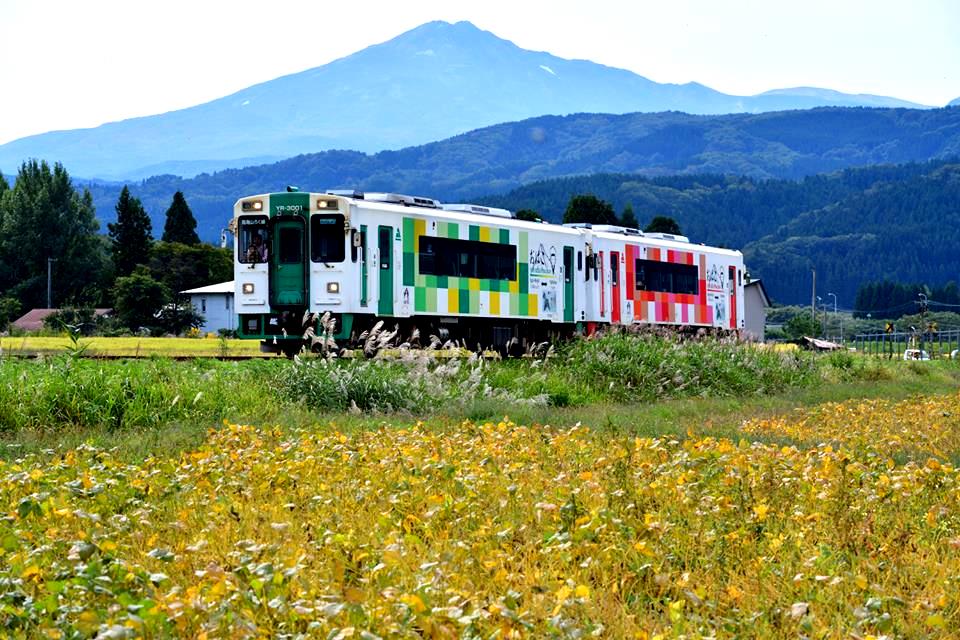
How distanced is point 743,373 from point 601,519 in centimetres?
1591

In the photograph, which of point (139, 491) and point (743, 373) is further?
point (743, 373)

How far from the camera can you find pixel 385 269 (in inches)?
966

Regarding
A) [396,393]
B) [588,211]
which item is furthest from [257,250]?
[588,211]

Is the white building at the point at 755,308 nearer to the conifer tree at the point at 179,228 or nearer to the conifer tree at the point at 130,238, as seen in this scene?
the conifer tree at the point at 130,238

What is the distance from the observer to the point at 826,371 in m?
26.2

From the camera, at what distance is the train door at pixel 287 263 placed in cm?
2448

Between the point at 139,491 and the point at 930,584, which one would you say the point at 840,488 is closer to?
the point at 930,584

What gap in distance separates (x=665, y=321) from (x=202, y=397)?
2134 cm

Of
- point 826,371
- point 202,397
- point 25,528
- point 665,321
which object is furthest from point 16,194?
point 25,528

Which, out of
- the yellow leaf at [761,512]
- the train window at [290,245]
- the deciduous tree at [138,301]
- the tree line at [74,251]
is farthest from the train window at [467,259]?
the tree line at [74,251]

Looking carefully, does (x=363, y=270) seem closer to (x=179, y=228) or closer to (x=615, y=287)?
(x=615, y=287)

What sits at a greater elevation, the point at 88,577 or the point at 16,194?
the point at 16,194

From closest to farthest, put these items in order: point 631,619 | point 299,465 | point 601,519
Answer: point 631,619 → point 601,519 → point 299,465

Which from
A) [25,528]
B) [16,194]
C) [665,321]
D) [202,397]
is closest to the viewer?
[25,528]
